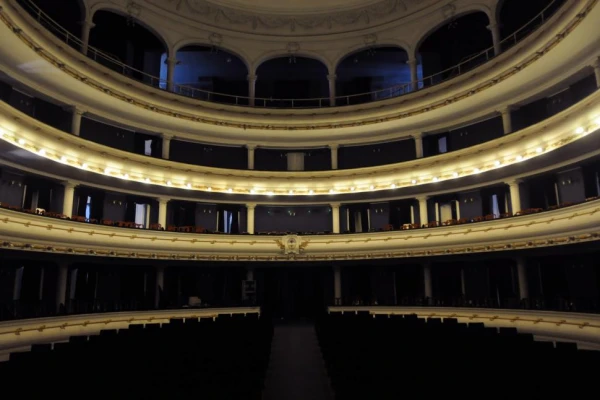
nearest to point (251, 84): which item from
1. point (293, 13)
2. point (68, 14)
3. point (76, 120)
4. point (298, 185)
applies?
point (293, 13)

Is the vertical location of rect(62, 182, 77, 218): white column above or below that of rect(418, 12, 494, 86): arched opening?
below

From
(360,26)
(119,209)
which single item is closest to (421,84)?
(360,26)

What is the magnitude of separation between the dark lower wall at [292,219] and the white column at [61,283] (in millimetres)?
11298

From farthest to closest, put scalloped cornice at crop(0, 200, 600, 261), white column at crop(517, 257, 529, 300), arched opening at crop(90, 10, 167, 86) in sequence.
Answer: arched opening at crop(90, 10, 167, 86) → white column at crop(517, 257, 529, 300) → scalloped cornice at crop(0, 200, 600, 261)

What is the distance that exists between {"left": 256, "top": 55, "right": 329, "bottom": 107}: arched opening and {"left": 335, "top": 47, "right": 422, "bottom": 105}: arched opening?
1238mm

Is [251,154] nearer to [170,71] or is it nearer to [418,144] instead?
[170,71]

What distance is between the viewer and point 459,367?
6129 millimetres

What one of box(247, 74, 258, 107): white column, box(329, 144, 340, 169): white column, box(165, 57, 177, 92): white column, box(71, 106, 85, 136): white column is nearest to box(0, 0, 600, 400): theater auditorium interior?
box(71, 106, 85, 136): white column

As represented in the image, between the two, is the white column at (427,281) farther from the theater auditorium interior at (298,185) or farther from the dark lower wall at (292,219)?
the dark lower wall at (292,219)

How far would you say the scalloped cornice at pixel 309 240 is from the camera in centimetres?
1474

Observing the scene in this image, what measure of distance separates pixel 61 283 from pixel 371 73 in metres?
22.1

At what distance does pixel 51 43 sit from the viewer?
17.7 m

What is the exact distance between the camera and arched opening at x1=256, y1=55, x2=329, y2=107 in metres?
29.2

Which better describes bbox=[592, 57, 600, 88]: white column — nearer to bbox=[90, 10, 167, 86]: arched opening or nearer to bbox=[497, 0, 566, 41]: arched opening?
bbox=[497, 0, 566, 41]: arched opening
